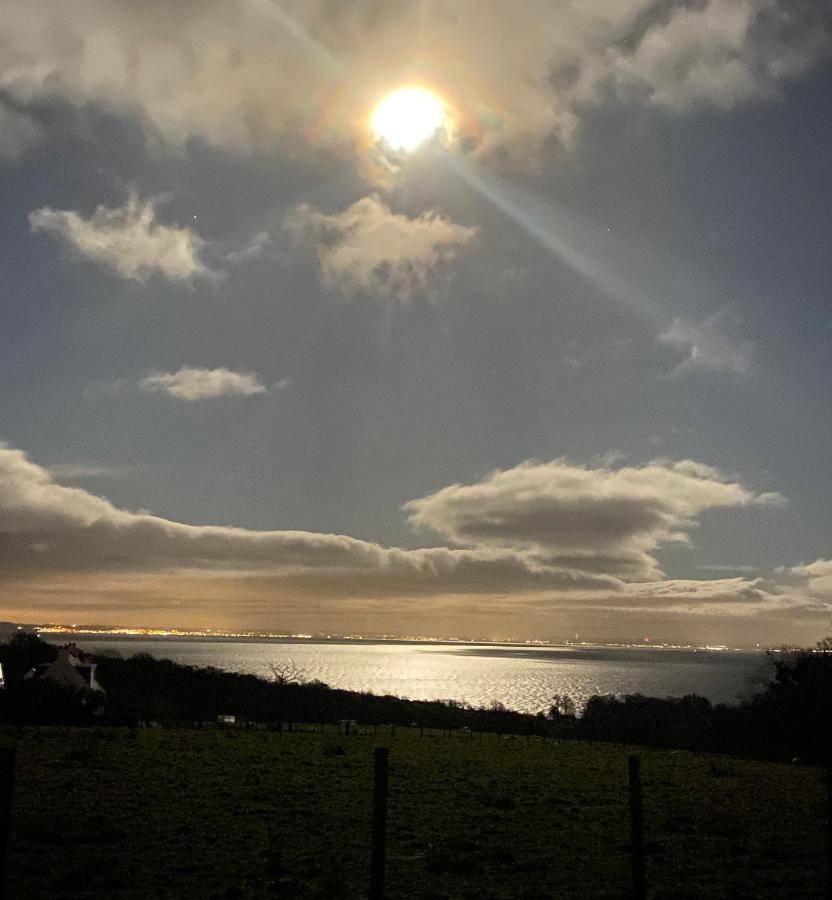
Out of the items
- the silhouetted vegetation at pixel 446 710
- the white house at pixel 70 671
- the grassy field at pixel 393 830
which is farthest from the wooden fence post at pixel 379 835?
the white house at pixel 70 671

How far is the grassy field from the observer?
43.3ft

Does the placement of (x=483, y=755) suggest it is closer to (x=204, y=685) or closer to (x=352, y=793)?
(x=352, y=793)

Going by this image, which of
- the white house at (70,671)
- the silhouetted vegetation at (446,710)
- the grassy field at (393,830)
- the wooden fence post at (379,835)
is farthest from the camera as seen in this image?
the white house at (70,671)

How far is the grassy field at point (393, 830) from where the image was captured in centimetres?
1319

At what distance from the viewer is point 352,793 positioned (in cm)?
2338

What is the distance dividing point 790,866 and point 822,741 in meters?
53.5

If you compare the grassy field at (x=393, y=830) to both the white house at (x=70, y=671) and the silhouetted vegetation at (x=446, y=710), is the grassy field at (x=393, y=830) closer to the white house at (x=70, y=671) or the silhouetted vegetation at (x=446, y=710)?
the silhouetted vegetation at (x=446, y=710)

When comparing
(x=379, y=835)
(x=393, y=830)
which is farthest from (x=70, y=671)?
(x=379, y=835)

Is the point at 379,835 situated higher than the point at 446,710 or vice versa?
the point at 379,835

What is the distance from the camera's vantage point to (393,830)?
17.9 m

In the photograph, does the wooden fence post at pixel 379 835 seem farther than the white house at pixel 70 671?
No

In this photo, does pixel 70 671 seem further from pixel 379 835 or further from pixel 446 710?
pixel 379 835

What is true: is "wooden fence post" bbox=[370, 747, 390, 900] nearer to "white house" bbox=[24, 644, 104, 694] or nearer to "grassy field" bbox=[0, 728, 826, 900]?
"grassy field" bbox=[0, 728, 826, 900]

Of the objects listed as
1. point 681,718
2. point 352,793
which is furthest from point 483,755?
point 681,718
